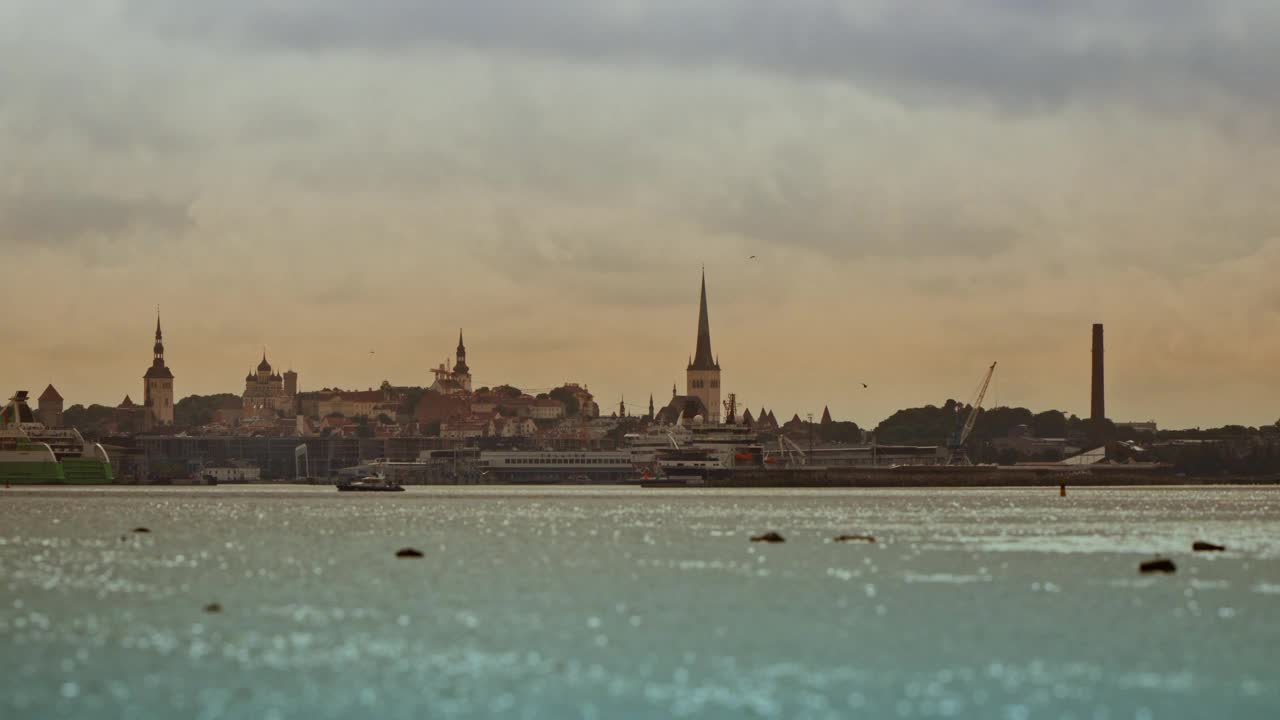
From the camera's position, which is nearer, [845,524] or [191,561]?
[191,561]

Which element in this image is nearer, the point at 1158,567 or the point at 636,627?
the point at 636,627

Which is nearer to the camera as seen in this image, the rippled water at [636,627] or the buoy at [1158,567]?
the rippled water at [636,627]

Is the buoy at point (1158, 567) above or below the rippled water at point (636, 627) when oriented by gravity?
above

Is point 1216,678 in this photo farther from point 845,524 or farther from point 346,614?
point 845,524

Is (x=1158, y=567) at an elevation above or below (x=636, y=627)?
above

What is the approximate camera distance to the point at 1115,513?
15938cm

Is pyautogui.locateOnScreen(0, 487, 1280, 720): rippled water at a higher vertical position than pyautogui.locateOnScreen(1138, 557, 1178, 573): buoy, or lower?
lower

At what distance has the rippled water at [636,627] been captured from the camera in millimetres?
44125

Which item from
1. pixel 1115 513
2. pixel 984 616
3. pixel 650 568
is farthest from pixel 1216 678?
pixel 1115 513

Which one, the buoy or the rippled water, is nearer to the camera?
the rippled water

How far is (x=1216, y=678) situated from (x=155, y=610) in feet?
105

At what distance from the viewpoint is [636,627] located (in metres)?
58.1

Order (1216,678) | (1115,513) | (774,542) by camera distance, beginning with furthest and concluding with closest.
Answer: (1115,513) → (774,542) → (1216,678)

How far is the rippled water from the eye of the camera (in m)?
44.1
